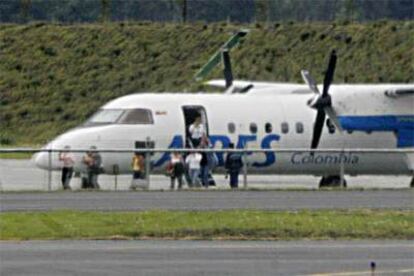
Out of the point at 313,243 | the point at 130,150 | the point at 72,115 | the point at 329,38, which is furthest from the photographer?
the point at 329,38

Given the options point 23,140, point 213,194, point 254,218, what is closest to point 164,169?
point 213,194

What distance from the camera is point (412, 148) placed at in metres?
41.3

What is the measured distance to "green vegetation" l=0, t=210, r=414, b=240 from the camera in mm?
23359

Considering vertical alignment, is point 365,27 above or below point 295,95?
above

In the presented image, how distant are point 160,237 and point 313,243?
2.45 m

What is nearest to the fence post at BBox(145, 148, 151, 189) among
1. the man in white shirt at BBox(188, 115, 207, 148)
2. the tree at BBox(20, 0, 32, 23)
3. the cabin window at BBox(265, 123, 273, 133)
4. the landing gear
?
the man in white shirt at BBox(188, 115, 207, 148)

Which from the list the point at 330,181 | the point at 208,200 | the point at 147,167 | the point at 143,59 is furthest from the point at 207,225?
the point at 143,59

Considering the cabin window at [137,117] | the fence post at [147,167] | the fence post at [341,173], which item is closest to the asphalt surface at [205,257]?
the fence post at [147,167]

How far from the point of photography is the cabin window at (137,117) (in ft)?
129

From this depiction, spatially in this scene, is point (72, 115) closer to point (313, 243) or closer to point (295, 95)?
point (295, 95)

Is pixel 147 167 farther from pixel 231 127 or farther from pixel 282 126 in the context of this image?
pixel 282 126

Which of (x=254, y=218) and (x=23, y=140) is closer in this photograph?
(x=254, y=218)

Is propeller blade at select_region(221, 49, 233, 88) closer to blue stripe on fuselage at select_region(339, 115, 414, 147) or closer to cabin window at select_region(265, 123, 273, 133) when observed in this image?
cabin window at select_region(265, 123, 273, 133)

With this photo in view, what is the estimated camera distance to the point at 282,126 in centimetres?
4109
